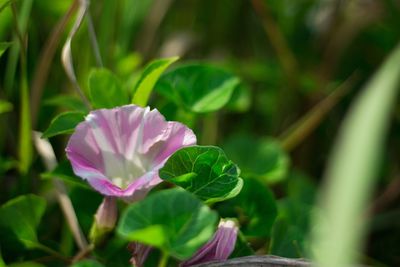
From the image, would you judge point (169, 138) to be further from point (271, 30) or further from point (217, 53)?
point (217, 53)

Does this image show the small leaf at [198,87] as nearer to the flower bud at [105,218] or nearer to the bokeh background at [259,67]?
the bokeh background at [259,67]

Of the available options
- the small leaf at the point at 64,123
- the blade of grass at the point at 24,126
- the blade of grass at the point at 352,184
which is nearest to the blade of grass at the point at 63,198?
the blade of grass at the point at 24,126

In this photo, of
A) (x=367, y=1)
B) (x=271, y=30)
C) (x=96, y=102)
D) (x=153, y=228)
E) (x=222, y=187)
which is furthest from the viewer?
(x=367, y=1)

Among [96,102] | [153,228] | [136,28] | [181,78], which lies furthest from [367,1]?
[153,228]

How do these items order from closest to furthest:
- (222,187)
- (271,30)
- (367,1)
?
(222,187) → (271,30) → (367,1)

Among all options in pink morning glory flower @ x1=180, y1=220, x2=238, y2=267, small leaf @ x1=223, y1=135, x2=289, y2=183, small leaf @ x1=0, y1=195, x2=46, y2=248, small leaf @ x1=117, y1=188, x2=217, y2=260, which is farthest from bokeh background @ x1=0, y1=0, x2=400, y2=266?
small leaf @ x1=117, y1=188, x2=217, y2=260
